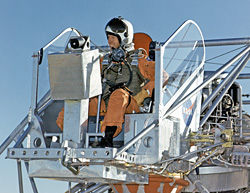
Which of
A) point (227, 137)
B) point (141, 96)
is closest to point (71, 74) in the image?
point (141, 96)

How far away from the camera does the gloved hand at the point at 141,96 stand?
11.4m

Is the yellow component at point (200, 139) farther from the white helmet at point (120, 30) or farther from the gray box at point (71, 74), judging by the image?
the gray box at point (71, 74)

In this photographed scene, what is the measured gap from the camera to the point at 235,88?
57.6 ft

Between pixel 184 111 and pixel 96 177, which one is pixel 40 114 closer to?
pixel 96 177

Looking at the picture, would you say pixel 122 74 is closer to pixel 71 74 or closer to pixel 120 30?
pixel 120 30

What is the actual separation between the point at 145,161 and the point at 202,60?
12.6 feet

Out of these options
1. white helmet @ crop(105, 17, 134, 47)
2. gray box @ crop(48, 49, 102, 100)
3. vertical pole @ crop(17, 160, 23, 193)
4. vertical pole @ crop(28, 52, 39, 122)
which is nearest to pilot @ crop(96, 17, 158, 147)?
white helmet @ crop(105, 17, 134, 47)

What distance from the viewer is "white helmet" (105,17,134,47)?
456 inches

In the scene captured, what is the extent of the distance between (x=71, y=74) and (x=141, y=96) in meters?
1.71

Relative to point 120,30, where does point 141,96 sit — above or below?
below

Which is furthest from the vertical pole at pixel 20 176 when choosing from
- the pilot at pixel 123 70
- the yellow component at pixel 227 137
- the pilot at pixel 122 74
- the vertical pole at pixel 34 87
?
the yellow component at pixel 227 137

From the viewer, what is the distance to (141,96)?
1147 cm

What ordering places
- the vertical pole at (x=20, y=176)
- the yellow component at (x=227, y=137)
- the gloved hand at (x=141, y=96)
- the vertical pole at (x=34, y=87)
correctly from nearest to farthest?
the vertical pole at (x=34, y=87)
the gloved hand at (x=141, y=96)
the yellow component at (x=227, y=137)
the vertical pole at (x=20, y=176)

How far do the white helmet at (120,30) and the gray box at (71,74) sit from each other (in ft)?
3.75
